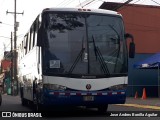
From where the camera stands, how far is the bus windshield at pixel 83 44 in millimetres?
14289

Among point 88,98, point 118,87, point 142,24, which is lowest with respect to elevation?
point 88,98

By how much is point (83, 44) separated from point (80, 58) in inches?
19.8

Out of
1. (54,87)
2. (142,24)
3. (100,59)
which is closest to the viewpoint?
(54,87)

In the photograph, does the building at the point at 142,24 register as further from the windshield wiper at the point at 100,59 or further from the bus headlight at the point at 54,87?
the bus headlight at the point at 54,87

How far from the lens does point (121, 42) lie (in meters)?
14.9

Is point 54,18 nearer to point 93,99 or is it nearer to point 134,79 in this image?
point 93,99

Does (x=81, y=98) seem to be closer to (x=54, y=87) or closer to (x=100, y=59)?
(x=54, y=87)

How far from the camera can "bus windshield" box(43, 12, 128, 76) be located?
46.9 ft

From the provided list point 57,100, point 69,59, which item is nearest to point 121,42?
point 69,59

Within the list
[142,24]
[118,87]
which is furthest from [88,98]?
[142,24]

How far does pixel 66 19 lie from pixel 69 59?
4.80 ft

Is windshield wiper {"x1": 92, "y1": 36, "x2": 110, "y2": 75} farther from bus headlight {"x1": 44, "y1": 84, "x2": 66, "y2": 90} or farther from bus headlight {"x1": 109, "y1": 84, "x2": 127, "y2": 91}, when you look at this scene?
bus headlight {"x1": 44, "y1": 84, "x2": 66, "y2": 90}

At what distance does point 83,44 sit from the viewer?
14531mm

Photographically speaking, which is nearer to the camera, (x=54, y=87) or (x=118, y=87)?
(x=54, y=87)
